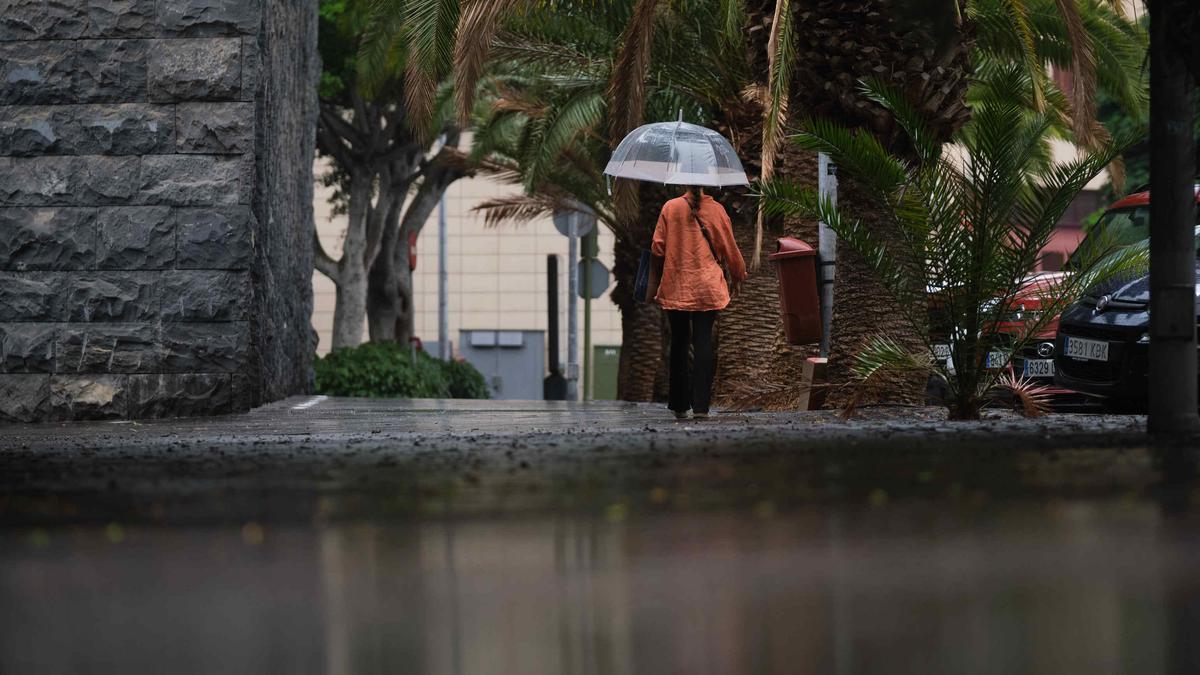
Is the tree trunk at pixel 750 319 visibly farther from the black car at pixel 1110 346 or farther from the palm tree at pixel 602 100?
the black car at pixel 1110 346

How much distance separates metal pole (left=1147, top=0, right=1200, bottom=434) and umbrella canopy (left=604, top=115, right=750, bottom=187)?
4.91 m

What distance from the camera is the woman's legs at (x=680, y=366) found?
11.3m

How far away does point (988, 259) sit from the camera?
33.9 ft

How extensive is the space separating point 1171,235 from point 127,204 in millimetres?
6584

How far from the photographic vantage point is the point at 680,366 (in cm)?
1141

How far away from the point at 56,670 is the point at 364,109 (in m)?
28.6

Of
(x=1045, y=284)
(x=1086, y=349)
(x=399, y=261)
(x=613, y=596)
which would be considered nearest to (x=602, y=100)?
(x=399, y=261)

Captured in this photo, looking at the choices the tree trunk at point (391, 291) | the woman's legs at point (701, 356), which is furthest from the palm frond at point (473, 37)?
the tree trunk at point (391, 291)

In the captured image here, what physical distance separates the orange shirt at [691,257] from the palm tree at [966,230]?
20.7 inches

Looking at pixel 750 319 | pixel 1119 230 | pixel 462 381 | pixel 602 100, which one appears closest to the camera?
pixel 1119 230

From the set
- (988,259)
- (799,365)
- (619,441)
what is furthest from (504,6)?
(619,441)

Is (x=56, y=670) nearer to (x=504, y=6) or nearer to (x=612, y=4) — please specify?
(x=504, y=6)

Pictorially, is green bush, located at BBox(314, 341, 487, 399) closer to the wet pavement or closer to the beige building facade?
the wet pavement

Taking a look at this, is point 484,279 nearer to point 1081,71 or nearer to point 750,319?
point 750,319
